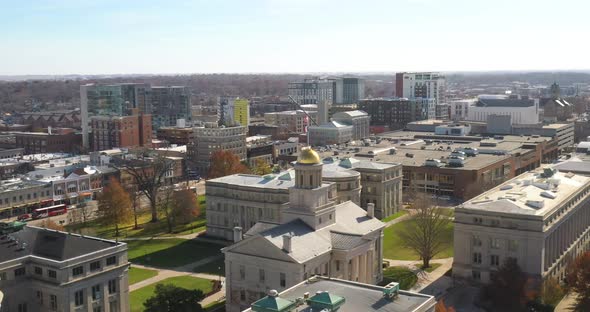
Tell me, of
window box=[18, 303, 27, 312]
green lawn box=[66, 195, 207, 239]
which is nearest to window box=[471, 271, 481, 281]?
green lawn box=[66, 195, 207, 239]

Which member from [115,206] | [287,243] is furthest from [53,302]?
[115,206]

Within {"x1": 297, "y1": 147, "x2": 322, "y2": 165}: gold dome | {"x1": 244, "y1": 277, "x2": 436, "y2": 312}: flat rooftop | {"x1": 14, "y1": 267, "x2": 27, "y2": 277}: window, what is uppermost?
{"x1": 297, "y1": 147, "x2": 322, "y2": 165}: gold dome

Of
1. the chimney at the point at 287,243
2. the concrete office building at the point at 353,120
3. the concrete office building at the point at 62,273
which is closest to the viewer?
the concrete office building at the point at 62,273

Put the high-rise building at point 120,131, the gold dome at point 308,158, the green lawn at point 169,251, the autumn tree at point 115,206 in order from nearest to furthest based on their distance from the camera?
the gold dome at point 308,158 → the green lawn at point 169,251 → the autumn tree at point 115,206 → the high-rise building at point 120,131

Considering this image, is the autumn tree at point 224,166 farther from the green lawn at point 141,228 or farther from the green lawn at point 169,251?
the green lawn at point 169,251

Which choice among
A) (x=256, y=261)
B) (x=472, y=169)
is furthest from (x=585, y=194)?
→ (x=256, y=261)

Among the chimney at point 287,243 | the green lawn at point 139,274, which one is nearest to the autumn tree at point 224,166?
the green lawn at point 139,274

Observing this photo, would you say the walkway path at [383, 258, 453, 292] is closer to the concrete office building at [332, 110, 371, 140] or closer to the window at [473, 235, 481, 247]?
the window at [473, 235, 481, 247]
